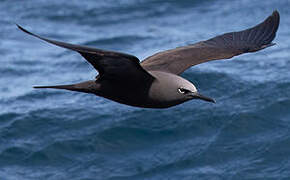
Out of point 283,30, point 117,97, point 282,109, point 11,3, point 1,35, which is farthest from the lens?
point 11,3

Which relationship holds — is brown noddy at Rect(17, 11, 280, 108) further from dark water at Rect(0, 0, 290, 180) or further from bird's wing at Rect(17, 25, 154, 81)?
dark water at Rect(0, 0, 290, 180)

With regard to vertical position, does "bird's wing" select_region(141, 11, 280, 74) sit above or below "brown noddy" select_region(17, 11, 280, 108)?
above

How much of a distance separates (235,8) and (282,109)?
5.28 meters

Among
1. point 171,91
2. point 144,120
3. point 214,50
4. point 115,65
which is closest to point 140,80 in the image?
point 171,91

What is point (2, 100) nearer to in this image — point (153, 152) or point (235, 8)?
point (153, 152)

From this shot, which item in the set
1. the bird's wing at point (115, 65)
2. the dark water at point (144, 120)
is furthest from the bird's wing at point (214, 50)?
the dark water at point (144, 120)

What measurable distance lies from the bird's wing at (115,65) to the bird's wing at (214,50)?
0.91 m

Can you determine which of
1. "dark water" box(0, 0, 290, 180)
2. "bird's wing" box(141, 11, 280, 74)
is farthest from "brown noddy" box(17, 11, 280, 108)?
"dark water" box(0, 0, 290, 180)

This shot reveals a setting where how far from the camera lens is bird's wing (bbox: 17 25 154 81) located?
20.2ft

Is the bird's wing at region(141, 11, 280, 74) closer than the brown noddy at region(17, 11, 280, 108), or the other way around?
the brown noddy at region(17, 11, 280, 108)

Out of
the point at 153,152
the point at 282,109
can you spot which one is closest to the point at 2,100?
the point at 153,152

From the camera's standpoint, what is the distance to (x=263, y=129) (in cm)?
1054

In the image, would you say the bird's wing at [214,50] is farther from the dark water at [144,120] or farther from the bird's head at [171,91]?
the dark water at [144,120]

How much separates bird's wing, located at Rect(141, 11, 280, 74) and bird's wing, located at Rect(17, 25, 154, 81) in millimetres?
914
